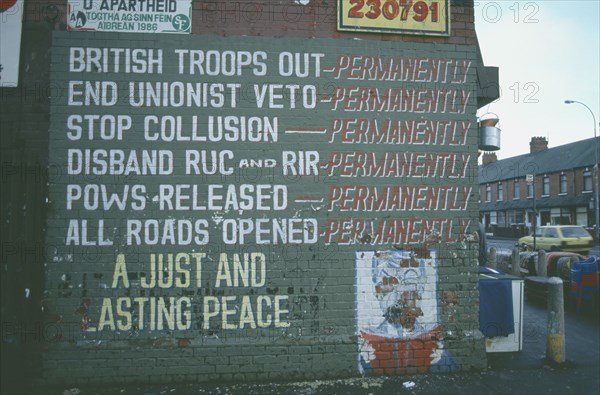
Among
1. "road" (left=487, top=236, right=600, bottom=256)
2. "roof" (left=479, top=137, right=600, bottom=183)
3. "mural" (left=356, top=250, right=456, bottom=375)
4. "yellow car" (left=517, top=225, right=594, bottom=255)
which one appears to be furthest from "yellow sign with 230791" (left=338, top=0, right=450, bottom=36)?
"roof" (left=479, top=137, right=600, bottom=183)

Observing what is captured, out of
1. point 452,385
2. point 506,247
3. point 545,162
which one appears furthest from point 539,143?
point 452,385

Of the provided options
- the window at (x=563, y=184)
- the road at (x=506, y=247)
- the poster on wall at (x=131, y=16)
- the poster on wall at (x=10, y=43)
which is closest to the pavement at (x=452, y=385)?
the poster on wall at (x=10, y=43)

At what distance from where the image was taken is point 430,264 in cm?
519

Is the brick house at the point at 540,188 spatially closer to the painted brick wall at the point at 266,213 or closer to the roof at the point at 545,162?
the roof at the point at 545,162

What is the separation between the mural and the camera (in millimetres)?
5027

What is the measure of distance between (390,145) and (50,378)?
510cm

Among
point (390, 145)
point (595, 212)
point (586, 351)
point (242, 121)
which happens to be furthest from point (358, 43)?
point (595, 212)

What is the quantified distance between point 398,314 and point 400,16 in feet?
13.1

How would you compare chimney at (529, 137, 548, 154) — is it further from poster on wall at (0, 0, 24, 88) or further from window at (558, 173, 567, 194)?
poster on wall at (0, 0, 24, 88)

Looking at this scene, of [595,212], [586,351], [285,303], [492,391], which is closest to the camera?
[492,391]

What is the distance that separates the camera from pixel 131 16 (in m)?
5.07

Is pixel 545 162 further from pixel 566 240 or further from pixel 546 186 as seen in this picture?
pixel 566 240

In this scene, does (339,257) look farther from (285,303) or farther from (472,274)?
(472,274)

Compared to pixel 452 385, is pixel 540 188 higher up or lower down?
higher up
